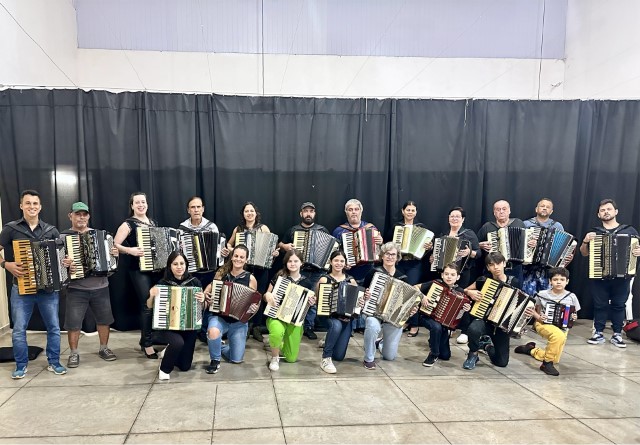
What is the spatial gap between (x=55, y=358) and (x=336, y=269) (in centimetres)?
272

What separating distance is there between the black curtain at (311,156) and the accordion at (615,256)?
3.21ft

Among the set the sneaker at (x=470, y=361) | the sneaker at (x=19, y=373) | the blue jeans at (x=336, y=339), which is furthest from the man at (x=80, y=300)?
the sneaker at (x=470, y=361)

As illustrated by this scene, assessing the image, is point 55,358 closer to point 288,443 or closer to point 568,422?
point 288,443

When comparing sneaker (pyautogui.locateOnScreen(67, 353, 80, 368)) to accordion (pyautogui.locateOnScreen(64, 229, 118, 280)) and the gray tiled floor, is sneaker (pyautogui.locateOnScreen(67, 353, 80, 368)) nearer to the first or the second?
the gray tiled floor

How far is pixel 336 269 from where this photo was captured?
12.8 feet

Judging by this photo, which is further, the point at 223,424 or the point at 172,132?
the point at 172,132

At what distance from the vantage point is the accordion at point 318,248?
4.43 m

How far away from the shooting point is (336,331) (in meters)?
3.86

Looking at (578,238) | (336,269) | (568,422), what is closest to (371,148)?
(336,269)

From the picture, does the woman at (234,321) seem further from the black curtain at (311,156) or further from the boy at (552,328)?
the boy at (552,328)

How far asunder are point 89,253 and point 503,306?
12.9 feet

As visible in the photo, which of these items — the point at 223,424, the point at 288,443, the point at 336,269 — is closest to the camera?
the point at 288,443

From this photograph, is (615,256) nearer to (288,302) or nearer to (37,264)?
(288,302)

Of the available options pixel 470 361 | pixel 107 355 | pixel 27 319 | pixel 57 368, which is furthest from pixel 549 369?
pixel 27 319
